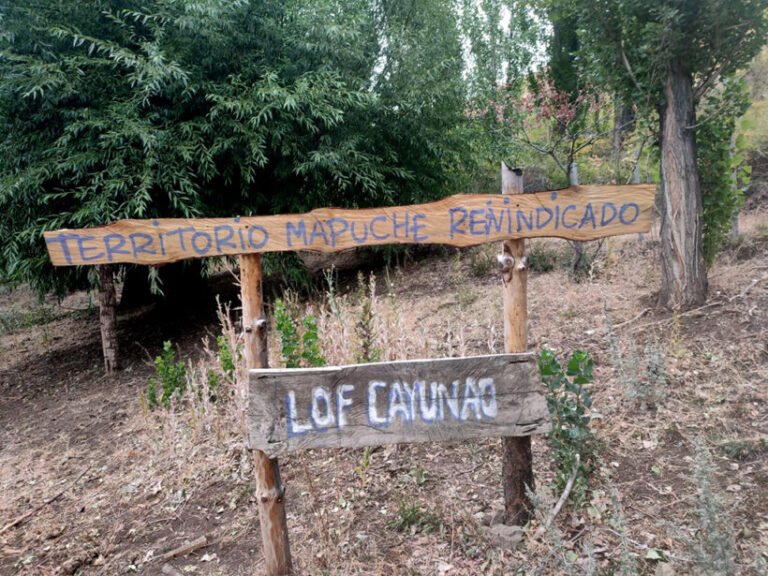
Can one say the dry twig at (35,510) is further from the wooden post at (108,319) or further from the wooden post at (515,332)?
the wooden post at (515,332)

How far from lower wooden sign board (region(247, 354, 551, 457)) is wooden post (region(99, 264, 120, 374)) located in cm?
500

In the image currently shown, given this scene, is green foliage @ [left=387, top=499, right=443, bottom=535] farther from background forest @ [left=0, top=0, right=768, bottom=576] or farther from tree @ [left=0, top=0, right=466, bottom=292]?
tree @ [left=0, top=0, right=466, bottom=292]

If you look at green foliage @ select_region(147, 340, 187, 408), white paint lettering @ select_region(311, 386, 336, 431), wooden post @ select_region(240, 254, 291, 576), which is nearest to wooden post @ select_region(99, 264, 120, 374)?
green foliage @ select_region(147, 340, 187, 408)

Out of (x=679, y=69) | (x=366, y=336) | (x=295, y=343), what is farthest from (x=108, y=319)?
(x=679, y=69)

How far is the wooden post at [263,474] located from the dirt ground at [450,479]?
0.59ft

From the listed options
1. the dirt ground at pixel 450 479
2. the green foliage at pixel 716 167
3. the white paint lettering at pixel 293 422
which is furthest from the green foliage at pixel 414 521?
the green foliage at pixel 716 167

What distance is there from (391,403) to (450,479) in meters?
1.15

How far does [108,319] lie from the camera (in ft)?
19.4

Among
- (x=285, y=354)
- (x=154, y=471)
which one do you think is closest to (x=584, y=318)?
(x=285, y=354)

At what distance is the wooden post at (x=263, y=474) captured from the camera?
2057 millimetres

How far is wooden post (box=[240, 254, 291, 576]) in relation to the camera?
2.06 meters

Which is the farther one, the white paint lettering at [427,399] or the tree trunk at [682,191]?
the tree trunk at [682,191]

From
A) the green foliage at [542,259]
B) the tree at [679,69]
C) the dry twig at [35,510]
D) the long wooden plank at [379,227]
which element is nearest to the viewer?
the long wooden plank at [379,227]

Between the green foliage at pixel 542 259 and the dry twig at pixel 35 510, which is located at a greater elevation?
the green foliage at pixel 542 259
